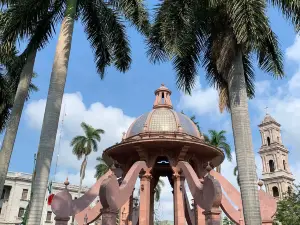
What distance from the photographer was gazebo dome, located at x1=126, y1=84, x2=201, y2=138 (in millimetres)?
17672

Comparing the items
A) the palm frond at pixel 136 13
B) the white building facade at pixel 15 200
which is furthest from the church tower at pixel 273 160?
the palm frond at pixel 136 13

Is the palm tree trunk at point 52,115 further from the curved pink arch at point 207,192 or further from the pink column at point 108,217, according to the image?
the curved pink arch at point 207,192

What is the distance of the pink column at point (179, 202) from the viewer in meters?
15.8

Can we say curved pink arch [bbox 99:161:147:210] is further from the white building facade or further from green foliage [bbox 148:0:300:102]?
the white building facade

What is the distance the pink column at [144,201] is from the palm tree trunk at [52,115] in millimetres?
6704

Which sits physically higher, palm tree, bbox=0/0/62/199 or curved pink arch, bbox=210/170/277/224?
palm tree, bbox=0/0/62/199

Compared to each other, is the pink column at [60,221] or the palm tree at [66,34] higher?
the palm tree at [66,34]

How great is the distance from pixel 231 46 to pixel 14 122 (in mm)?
9437

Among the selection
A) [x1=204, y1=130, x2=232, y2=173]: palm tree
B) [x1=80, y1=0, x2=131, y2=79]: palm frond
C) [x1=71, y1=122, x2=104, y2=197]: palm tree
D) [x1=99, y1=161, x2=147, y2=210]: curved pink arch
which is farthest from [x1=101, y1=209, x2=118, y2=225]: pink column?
[x1=71, y1=122, x2=104, y2=197]: palm tree

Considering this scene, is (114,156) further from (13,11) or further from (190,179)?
(13,11)

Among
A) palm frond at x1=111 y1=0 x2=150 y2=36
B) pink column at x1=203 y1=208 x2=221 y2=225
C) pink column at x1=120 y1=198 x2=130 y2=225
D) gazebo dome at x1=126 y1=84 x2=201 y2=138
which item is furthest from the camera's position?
pink column at x1=120 y1=198 x2=130 y2=225

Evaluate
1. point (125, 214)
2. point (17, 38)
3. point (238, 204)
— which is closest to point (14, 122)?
point (17, 38)

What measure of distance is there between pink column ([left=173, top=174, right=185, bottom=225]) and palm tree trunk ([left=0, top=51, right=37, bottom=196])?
7865 millimetres

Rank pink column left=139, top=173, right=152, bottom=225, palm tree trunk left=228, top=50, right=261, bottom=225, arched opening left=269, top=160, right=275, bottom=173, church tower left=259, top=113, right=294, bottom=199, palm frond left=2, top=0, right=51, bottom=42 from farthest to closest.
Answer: arched opening left=269, top=160, right=275, bottom=173
church tower left=259, top=113, right=294, bottom=199
pink column left=139, top=173, right=152, bottom=225
palm frond left=2, top=0, right=51, bottom=42
palm tree trunk left=228, top=50, right=261, bottom=225
